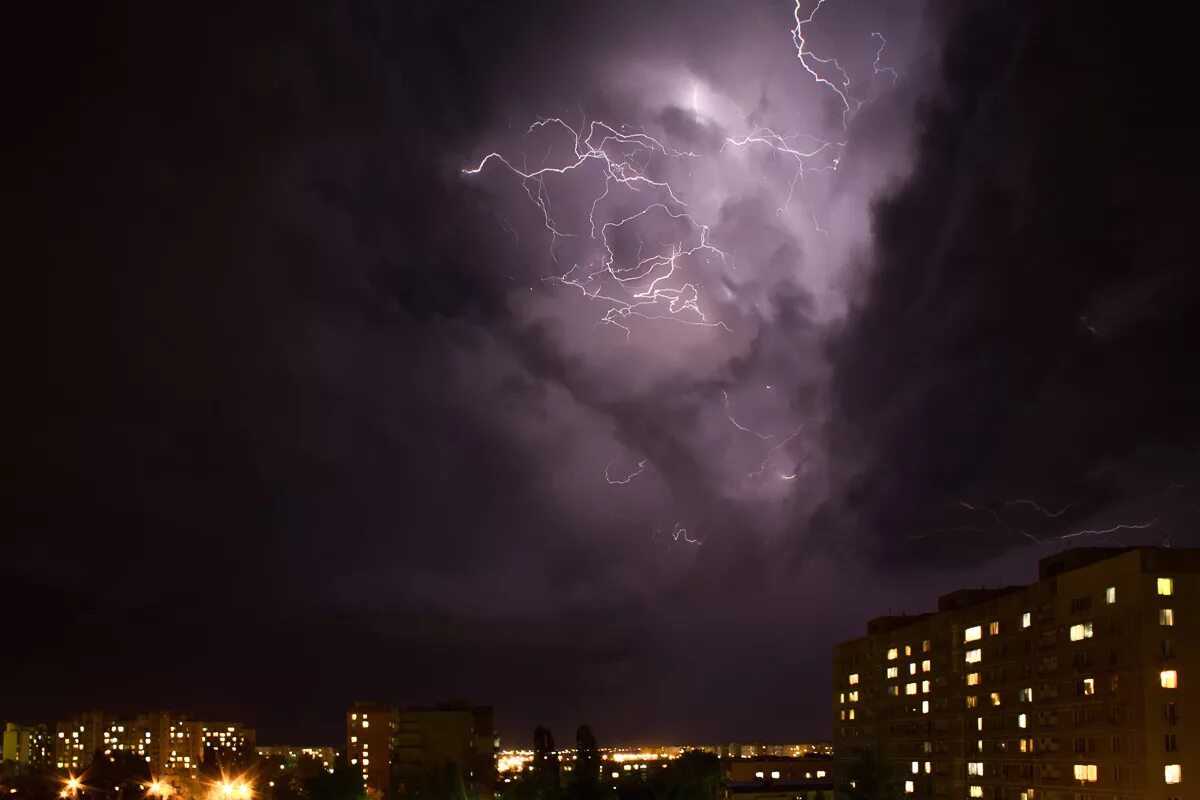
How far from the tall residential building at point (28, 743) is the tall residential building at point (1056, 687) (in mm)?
139130

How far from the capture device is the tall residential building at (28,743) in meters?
167

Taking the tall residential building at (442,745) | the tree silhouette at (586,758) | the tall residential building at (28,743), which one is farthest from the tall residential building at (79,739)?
the tree silhouette at (586,758)

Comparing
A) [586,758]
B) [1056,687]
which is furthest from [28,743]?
[1056,687]

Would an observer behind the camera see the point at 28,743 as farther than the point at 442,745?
Yes

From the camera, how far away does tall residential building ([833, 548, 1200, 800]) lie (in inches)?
1736

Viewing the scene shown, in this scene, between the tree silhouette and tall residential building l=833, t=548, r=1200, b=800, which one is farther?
the tree silhouette

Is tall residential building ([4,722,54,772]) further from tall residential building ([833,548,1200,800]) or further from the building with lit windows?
tall residential building ([833,548,1200,800])

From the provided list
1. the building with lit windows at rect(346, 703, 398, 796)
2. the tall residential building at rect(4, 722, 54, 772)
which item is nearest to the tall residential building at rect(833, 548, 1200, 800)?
the building with lit windows at rect(346, 703, 398, 796)

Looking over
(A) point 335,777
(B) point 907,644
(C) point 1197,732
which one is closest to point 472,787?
(A) point 335,777

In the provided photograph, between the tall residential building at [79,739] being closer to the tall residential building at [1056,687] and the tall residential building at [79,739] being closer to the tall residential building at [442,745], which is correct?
the tall residential building at [442,745]

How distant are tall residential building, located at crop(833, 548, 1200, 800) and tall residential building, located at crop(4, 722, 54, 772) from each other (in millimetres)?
139130

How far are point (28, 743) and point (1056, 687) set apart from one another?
166 metres

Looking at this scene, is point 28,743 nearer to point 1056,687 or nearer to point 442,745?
point 442,745

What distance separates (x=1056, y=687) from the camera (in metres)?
51.3
